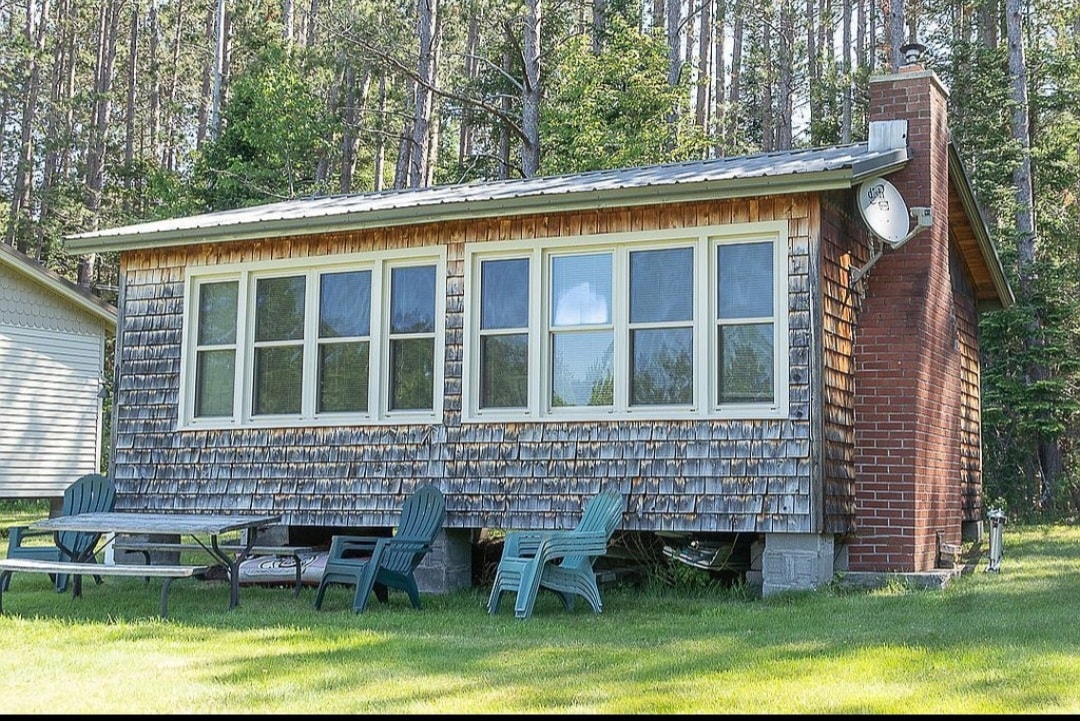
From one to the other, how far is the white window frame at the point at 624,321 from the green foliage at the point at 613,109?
1126cm

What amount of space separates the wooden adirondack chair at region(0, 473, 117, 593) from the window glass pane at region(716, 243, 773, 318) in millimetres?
5401

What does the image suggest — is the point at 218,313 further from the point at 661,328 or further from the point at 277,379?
the point at 661,328

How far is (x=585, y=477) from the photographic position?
29.8ft

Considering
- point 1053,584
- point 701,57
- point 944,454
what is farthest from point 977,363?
point 701,57

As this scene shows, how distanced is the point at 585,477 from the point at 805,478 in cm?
168

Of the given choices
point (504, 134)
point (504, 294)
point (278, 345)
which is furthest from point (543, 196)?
point (504, 134)

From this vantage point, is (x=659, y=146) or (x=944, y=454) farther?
(x=659, y=146)

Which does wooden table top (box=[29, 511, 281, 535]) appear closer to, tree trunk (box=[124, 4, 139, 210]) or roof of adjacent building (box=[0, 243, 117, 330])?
roof of adjacent building (box=[0, 243, 117, 330])

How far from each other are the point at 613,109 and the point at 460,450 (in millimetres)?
12928

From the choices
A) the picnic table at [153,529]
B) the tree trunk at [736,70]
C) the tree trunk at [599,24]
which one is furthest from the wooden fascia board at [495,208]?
the tree trunk at [736,70]

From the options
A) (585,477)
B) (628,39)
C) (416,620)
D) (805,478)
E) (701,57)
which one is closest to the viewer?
(416,620)

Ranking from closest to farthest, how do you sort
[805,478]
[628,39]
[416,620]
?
[416,620]
[805,478]
[628,39]

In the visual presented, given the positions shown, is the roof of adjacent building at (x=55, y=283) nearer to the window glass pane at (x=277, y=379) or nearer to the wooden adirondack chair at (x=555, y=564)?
the window glass pane at (x=277, y=379)

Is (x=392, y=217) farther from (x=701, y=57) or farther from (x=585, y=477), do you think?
(x=701, y=57)
